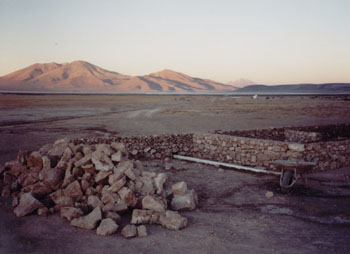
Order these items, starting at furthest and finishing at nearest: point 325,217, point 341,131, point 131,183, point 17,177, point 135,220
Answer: point 341,131 → point 17,177 → point 131,183 → point 325,217 → point 135,220

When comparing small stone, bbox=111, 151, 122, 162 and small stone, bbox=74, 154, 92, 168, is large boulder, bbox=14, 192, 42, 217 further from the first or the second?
small stone, bbox=111, 151, 122, 162

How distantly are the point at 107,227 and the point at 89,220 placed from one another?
Answer: 49cm

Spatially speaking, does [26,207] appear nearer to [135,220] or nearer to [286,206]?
[135,220]

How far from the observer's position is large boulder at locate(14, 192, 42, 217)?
676cm

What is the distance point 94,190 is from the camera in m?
7.43

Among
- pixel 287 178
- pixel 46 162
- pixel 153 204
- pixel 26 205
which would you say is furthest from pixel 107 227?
pixel 287 178

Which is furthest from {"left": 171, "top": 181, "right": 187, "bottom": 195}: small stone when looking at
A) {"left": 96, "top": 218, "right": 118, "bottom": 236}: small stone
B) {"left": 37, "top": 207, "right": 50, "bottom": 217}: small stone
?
{"left": 37, "top": 207, "right": 50, "bottom": 217}: small stone

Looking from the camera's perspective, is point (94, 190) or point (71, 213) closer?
point (71, 213)

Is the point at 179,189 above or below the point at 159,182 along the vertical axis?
below

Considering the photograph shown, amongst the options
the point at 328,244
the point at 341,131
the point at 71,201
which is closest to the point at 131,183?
the point at 71,201

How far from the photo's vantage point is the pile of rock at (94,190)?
642cm

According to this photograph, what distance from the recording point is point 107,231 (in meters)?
5.94

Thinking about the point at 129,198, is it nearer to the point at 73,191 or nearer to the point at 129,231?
the point at 129,231

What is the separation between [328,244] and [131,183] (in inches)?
166
